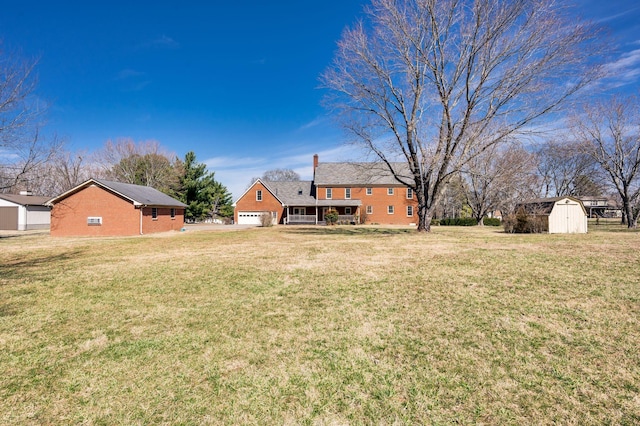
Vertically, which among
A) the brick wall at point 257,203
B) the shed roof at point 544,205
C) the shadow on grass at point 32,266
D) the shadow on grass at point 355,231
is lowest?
the shadow on grass at point 32,266

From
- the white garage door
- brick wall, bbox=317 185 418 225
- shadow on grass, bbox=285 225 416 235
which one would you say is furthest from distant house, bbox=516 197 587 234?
the white garage door

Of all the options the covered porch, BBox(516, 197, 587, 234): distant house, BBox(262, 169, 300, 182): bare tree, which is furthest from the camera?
BBox(262, 169, 300, 182): bare tree

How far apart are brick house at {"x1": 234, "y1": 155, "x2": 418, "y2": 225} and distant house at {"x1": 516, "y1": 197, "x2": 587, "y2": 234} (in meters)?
20.3

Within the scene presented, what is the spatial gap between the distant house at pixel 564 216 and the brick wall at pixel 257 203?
2805 cm

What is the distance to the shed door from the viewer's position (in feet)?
105

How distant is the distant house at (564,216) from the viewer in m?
20.2

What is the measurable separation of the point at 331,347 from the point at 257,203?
37037 mm

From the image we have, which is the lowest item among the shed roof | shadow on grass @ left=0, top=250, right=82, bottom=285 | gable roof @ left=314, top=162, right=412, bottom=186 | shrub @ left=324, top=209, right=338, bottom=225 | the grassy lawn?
the grassy lawn

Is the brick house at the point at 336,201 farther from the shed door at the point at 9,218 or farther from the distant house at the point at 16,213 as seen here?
the shed door at the point at 9,218

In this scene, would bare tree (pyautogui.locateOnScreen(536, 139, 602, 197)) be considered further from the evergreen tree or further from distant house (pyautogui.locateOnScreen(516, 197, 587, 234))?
the evergreen tree

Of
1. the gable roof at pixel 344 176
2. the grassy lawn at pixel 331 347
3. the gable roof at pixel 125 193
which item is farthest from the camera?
the gable roof at pixel 344 176

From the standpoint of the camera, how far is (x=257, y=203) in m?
40.2

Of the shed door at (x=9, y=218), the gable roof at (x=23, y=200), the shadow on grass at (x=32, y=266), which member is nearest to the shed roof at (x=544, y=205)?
the shadow on grass at (x=32, y=266)

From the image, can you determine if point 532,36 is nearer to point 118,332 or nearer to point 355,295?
point 355,295
